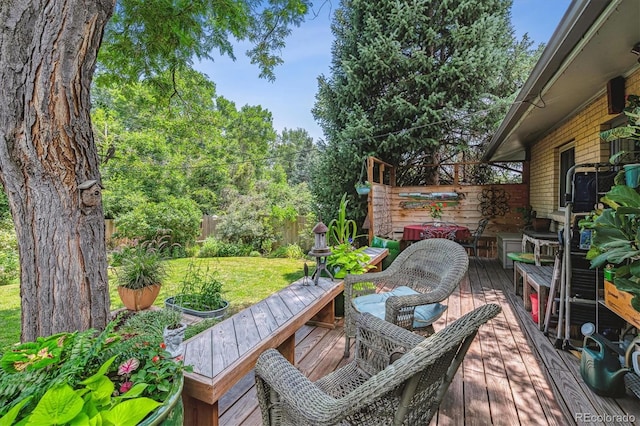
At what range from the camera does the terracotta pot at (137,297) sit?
12.8 feet

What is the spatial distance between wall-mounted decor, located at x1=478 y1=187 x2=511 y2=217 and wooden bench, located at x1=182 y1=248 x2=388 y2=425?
19.6ft

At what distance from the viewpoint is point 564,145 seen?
16.4 feet

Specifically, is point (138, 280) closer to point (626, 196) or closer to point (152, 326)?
point (152, 326)

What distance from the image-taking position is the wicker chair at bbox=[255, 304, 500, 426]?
1030 mm

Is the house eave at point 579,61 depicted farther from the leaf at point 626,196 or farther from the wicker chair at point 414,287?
the wicker chair at point 414,287

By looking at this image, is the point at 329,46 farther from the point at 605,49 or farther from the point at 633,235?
the point at 633,235

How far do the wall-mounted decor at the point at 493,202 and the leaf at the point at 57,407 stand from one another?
26.4 feet

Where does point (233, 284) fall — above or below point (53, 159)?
below

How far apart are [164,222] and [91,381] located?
8094mm

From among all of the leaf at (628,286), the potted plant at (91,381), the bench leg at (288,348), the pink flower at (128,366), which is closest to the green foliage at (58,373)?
the potted plant at (91,381)

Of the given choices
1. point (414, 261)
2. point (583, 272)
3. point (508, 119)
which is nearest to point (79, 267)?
point (414, 261)

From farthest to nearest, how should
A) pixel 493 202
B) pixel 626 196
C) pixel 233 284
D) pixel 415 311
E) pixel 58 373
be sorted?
1. pixel 493 202
2. pixel 233 284
3. pixel 415 311
4. pixel 626 196
5. pixel 58 373

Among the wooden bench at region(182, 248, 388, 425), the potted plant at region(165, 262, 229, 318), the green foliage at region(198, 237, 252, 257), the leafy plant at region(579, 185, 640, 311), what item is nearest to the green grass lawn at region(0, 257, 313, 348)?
the potted plant at region(165, 262, 229, 318)

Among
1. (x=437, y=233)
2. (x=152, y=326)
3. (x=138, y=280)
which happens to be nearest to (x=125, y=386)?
(x=152, y=326)
